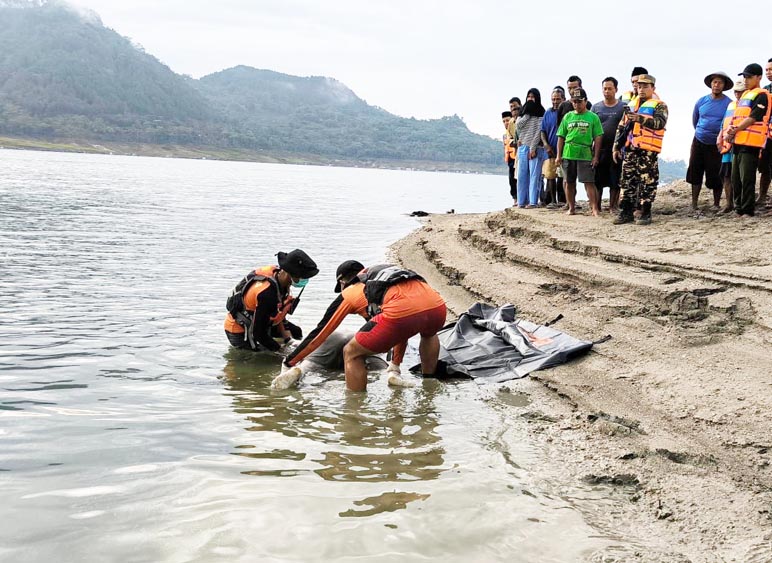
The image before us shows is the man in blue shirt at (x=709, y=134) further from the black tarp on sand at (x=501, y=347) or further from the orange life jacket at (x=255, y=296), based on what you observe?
the orange life jacket at (x=255, y=296)

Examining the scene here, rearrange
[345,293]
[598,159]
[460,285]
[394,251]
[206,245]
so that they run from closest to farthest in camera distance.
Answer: [345,293], [460,285], [598,159], [394,251], [206,245]

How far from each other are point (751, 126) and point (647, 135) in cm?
134

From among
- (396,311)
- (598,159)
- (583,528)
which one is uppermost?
(598,159)

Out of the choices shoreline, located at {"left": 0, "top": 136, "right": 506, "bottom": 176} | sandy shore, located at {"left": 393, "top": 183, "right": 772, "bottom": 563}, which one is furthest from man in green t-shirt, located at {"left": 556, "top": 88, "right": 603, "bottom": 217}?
shoreline, located at {"left": 0, "top": 136, "right": 506, "bottom": 176}

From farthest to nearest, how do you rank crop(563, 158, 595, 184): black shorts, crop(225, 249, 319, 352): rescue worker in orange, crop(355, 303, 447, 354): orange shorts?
crop(563, 158, 595, 184): black shorts, crop(225, 249, 319, 352): rescue worker in orange, crop(355, 303, 447, 354): orange shorts

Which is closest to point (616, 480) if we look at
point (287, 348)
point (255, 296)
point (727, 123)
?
point (255, 296)

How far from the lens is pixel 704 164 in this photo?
1116cm

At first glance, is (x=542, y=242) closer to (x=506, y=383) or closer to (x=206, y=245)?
(x=506, y=383)

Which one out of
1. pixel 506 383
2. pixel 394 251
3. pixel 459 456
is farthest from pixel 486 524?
pixel 394 251

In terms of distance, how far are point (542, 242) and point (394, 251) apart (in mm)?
4802

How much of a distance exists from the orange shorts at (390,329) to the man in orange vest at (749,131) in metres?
6.11

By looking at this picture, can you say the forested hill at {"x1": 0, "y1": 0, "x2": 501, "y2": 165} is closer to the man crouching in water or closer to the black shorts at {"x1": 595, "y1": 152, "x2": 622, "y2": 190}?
the black shorts at {"x1": 595, "y1": 152, "x2": 622, "y2": 190}

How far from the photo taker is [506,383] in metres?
6.35

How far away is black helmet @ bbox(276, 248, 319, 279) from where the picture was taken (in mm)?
6434
